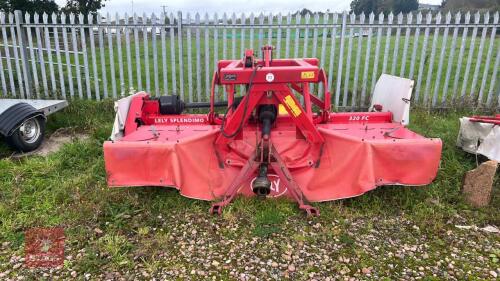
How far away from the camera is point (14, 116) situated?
16.7ft

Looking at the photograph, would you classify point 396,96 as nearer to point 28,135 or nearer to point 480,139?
point 480,139

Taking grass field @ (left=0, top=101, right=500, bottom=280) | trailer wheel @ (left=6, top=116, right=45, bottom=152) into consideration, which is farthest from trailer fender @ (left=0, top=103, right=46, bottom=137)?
grass field @ (left=0, top=101, right=500, bottom=280)

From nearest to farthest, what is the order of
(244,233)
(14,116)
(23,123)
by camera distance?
(244,233) → (14,116) → (23,123)

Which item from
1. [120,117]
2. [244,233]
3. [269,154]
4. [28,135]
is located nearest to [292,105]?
[269,154]

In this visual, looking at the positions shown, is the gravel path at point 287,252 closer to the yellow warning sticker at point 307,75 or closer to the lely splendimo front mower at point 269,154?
the lely splendimo front mower at point 269,154

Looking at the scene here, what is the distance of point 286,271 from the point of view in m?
3.06

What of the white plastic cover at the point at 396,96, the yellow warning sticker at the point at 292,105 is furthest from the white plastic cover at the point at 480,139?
the yellow warning sticker at the point at 292,105

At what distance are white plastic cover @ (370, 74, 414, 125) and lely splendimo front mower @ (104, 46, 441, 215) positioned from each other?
18.5 inches

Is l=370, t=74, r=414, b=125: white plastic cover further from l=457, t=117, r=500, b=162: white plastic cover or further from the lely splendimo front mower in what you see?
l=457, t=117, r=500, b=162: white plastic cover

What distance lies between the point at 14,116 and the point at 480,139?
578cm

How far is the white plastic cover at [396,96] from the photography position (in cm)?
450

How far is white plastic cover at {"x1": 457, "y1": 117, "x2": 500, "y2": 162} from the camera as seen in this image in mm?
4387

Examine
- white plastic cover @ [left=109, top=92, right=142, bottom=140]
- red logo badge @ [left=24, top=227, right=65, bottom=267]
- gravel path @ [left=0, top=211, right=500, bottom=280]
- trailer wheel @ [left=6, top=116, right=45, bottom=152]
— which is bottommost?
red logo badge @ [left=24, top=227, right=65, bottom=267]

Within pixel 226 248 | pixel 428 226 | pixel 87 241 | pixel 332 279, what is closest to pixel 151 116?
pixel 87 241
